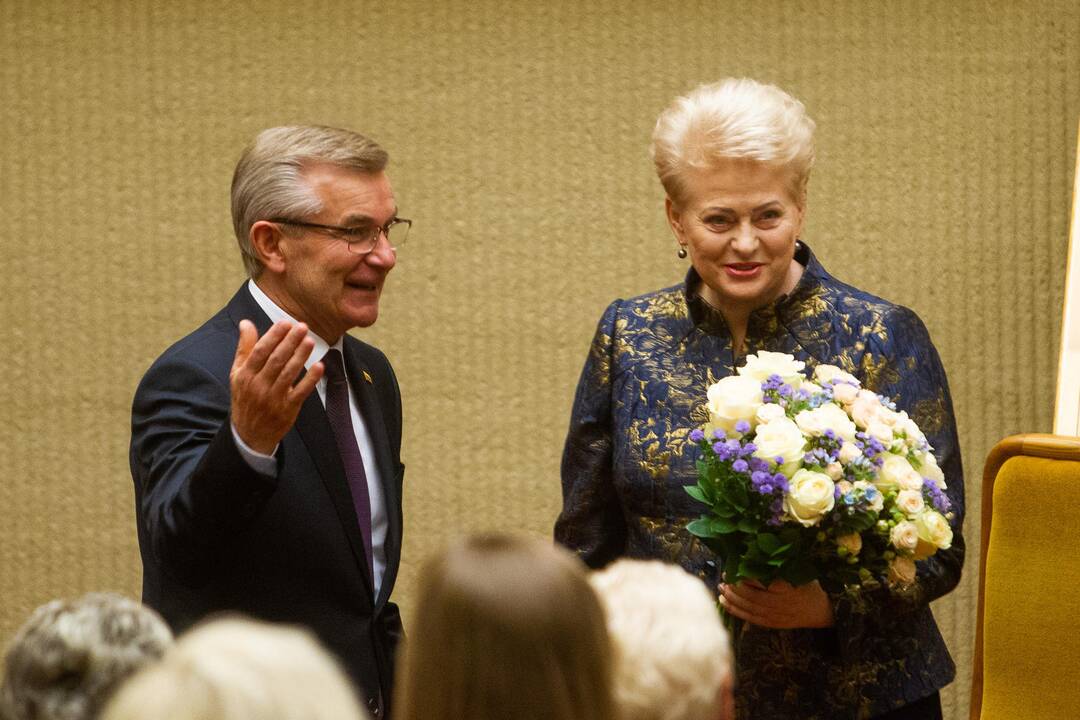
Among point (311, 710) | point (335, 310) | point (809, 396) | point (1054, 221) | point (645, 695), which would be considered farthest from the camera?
point (1054, 221)

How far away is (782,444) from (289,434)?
3.01ft

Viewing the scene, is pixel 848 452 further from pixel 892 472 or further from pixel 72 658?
pixel 72 658

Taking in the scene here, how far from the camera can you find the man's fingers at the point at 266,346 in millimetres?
2373

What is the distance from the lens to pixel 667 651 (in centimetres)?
173

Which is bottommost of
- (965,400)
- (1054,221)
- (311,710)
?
(965,400)

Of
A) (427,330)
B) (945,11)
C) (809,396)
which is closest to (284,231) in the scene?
(809,396)

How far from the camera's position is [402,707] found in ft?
5.22

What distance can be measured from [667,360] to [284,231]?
787 mm

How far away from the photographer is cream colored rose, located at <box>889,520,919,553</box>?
8.11ft

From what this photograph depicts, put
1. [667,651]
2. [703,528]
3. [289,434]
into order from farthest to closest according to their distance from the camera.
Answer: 1. [289,434]
2. [703,528]
3. [667,651]

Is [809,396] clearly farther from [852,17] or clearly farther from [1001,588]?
[852,17]

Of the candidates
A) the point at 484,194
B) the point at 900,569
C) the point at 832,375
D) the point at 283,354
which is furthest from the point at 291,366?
the point at 484,194

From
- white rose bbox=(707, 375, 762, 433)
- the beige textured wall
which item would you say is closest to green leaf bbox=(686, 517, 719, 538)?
white rose bbox=(707, 375, 762, 433)

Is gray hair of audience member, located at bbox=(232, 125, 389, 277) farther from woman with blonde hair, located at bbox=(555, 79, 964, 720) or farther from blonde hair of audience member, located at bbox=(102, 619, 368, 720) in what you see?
blonde hair of audience member, located at bbox=(102, 619, 368, 720)
